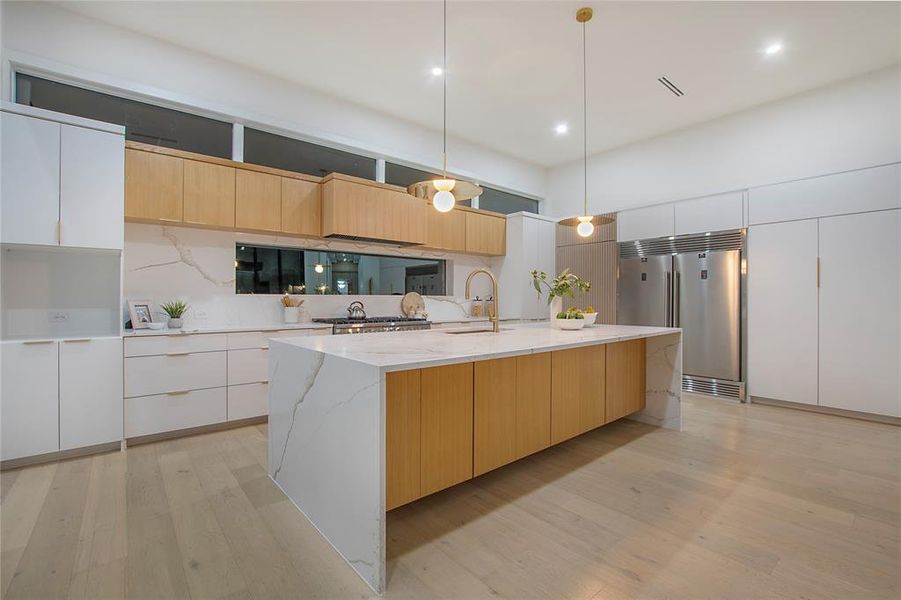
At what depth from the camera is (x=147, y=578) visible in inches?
60.8

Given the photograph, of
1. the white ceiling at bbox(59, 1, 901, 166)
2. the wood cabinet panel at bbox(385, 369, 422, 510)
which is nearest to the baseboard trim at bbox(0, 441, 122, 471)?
the wood cabinet panel at bbox(385, 369, 422, 510)

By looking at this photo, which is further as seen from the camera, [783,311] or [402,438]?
[783,311]

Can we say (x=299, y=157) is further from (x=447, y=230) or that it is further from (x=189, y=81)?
(x=447, y=230)

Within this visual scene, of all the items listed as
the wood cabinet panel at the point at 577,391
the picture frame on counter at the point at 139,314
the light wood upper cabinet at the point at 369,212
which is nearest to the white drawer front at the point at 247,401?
the picture frame on counter at the point at 139,314

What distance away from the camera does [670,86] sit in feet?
13.4

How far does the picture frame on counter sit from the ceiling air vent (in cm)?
492

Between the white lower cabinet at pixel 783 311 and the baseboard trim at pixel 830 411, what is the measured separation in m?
0.05

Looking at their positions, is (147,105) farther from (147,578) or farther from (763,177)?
(763,177)

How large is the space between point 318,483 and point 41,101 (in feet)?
11.4

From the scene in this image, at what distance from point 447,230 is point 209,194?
8.32ft

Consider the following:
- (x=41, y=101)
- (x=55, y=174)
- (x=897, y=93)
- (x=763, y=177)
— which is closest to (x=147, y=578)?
(x=55, y=174)

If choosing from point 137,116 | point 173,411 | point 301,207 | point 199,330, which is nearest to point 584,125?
point 301,207

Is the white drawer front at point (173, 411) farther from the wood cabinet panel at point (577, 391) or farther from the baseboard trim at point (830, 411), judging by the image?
the baseboard trim at point (830, 411)

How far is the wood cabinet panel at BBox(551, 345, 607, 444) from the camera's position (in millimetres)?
2562
